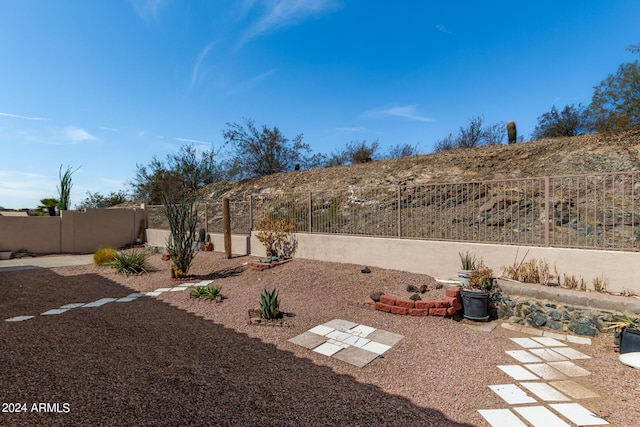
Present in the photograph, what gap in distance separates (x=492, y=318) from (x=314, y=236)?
4.60 m

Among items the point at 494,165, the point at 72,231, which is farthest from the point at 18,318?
the point at 494,165

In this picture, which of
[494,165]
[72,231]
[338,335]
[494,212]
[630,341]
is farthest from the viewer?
[72,231]

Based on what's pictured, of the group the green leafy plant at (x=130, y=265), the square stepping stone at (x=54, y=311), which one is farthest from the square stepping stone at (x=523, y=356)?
the green leafy plant at (x=130, y=265)

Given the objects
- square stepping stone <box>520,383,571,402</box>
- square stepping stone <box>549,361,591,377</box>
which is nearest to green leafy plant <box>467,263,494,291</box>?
square stepping stone <box>549,361,591,377</box>

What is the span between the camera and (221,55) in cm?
932

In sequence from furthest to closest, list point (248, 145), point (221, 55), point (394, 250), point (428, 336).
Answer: point (248, 145)
point (221, 55)
point (394, 250)
point (428, 336)

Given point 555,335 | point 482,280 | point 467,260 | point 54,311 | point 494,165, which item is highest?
point 494,165

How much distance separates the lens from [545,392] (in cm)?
282

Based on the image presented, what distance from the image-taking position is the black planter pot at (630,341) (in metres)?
3.46

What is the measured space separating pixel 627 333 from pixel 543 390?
64.5 inches

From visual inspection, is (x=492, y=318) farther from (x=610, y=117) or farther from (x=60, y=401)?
(x=610, y=117)

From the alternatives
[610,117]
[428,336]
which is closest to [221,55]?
[428,336]

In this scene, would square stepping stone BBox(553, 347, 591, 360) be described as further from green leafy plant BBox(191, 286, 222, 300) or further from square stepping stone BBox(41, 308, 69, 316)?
square stepping stone BBox(41, 308, 69, 316)

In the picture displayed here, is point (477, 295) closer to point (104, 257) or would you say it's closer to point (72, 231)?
point (104, 257)
